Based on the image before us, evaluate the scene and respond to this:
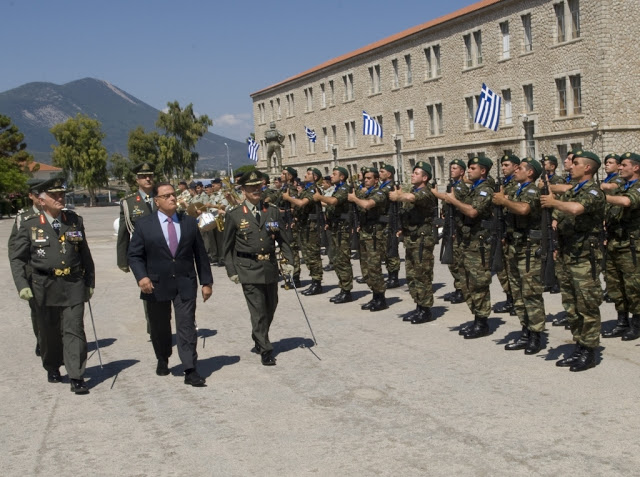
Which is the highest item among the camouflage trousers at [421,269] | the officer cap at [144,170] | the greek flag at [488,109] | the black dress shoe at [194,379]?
the greek flag at [488,109]

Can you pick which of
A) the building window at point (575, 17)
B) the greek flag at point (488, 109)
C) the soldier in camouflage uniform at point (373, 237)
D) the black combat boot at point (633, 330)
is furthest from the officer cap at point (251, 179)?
the building window at point (575, 17)

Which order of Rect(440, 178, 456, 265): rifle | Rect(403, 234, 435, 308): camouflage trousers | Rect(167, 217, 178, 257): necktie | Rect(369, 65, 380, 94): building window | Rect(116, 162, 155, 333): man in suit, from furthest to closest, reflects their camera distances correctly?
Rect(369, 65, 380, 94): building window < Rect(403, 234, 435, 308): camouflage trousers < Rect(440, 178, 456, 265): rifle < Rect(116, 162, 155, 333): man in suit < Rect(167, 217, 178, 257): necktie

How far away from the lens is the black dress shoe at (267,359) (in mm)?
8086

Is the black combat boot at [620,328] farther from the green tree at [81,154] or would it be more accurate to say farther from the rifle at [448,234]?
the green tree at [81,154]

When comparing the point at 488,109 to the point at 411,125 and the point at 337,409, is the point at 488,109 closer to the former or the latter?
the point at 337,409

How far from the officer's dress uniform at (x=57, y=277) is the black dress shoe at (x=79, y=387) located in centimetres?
7

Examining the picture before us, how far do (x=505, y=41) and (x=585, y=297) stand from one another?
38968 mm

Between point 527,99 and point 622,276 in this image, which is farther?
point 527,99

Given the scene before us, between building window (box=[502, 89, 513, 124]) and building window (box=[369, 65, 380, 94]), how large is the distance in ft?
49.1

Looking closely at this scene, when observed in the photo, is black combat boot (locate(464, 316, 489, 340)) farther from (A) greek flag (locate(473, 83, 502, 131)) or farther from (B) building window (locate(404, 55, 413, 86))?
(B) building window (locate(404, 55, 413, 86))

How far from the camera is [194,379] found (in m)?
7.34

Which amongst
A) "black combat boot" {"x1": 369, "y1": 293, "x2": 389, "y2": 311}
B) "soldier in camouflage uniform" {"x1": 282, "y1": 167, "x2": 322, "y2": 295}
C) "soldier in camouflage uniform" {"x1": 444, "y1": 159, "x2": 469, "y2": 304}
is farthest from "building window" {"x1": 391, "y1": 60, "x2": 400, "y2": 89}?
"soldier in camouflage uniform" {"x1": 444, "y1": 159, "x2": 469, "y2": 304}

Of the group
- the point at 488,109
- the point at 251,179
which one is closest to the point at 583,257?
the point at 251,179

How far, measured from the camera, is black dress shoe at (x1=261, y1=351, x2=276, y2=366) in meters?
8.09
